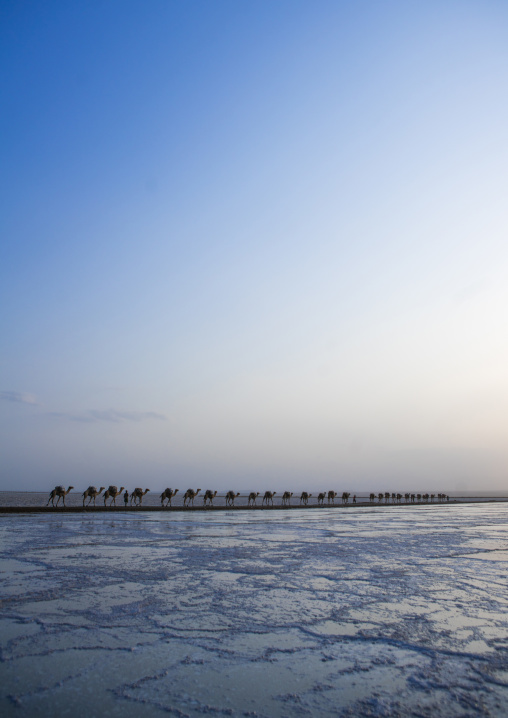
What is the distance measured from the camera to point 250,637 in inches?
233

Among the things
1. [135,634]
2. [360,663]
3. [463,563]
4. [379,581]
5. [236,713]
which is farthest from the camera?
[463,563]

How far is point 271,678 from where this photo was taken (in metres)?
A: 4.72

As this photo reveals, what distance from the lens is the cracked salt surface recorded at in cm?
426

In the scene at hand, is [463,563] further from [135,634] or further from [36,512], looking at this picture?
[36,512]

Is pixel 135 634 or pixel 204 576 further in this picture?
pixel 204 576

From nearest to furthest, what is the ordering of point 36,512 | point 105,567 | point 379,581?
point 379,581 → point 105,567 → point 36,512

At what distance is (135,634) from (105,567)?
4892mm

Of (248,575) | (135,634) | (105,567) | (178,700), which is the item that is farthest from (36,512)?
(178,700)

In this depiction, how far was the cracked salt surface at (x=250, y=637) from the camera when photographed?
4258 mm

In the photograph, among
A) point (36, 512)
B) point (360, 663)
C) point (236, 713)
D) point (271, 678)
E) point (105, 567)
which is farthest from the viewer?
point (36, 512)

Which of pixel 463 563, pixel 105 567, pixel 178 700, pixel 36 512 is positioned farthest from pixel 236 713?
pixel 36 512

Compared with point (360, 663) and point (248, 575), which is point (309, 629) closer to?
point (360, 663)

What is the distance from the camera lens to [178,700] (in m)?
4.21

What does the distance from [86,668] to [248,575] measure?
17.5 ft
